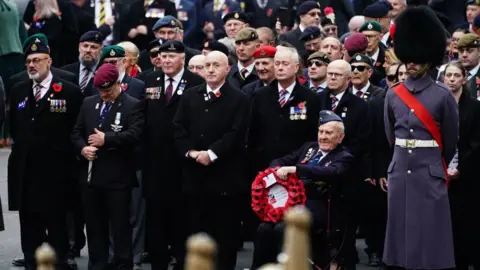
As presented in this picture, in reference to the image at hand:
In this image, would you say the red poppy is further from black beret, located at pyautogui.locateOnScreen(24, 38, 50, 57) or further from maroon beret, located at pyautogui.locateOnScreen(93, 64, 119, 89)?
maroon beret, located at pyautogui.locateOnScreen(93, 64, 119, 89)

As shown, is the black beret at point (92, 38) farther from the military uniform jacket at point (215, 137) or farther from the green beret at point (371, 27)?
the green beret at point (371, 27)

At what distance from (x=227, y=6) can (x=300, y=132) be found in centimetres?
820

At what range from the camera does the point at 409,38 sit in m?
9.59

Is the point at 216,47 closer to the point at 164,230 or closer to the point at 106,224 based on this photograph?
the point at 164,230

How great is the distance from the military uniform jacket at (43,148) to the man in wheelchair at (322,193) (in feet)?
7.18

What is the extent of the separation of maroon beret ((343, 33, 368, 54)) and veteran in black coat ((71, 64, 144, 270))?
3.29 meters

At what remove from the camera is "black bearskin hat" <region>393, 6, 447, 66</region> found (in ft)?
31.2

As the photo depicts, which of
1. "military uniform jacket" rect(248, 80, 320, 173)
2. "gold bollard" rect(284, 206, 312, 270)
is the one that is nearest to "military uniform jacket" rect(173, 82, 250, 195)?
"military uniform jacket" rect(248, 80, 320, 173)

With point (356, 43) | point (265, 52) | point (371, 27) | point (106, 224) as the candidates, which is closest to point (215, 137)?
point (106, 224)

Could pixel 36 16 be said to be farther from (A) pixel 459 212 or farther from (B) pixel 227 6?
(A) pixel 459 212

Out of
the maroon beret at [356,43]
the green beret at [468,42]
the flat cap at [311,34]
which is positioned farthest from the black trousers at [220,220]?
the flat cap at [311,34]

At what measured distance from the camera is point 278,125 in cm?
1127

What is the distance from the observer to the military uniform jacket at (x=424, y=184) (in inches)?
368

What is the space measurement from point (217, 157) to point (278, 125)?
26.7 inches
